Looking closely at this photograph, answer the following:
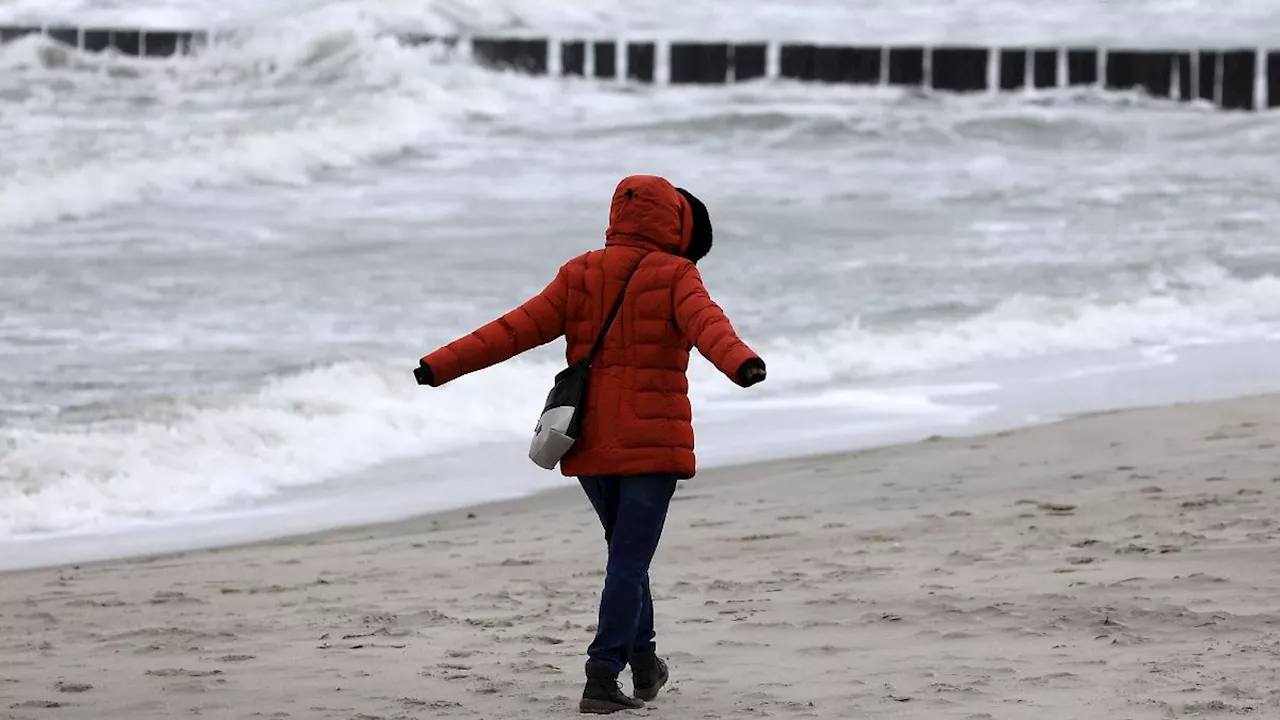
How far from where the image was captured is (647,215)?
4141mm

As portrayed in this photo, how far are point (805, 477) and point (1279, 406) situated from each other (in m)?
2.35

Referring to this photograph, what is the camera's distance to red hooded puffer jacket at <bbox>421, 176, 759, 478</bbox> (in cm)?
404

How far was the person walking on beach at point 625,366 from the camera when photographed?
159 inches

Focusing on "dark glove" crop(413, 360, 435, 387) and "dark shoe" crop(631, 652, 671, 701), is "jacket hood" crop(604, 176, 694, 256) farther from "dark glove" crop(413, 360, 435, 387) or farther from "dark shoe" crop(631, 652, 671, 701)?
"dark shoe" crop(631, 652, 671, 701)

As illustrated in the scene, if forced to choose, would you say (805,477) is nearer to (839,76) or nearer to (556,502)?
(556,502)

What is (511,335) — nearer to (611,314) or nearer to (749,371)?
(611,314)

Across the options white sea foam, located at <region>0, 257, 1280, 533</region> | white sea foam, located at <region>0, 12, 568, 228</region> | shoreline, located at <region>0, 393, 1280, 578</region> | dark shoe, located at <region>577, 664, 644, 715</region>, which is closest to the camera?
dark shoe, located at <region>577, 664, 644, 715</region>

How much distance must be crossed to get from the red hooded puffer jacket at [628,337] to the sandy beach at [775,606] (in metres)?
0.60

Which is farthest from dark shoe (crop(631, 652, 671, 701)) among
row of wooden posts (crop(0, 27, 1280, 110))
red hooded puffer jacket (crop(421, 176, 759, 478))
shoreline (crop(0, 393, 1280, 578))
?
row of wooden posts (crop(0, 27, 1280, 110))

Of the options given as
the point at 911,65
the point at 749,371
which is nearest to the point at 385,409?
the point at 749,371

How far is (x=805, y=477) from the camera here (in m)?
7.48

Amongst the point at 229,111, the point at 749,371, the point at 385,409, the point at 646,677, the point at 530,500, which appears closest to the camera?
the point at 749,371

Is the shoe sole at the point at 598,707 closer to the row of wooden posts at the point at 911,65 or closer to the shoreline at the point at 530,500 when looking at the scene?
the shoreline at the point at 530,500

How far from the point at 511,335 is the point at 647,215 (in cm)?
40
